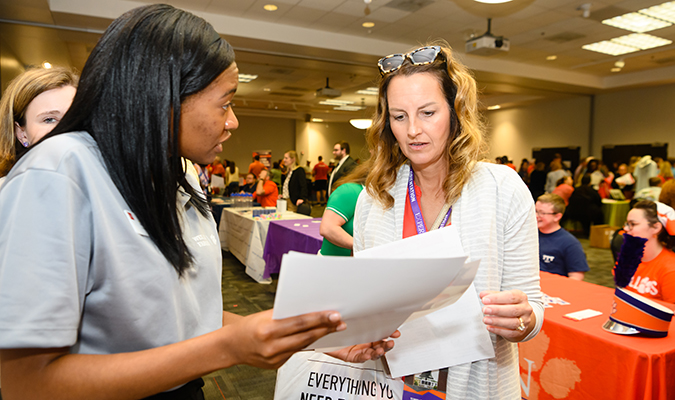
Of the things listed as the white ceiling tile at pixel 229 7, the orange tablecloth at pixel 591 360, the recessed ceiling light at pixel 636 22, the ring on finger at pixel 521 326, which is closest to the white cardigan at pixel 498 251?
the ring on finger at pixel 521 326

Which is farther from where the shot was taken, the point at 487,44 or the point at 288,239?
the point at 487,44

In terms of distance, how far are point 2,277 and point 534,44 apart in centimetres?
955

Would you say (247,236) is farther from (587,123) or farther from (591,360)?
(587,123)

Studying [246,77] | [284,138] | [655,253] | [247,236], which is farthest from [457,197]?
[284,138]

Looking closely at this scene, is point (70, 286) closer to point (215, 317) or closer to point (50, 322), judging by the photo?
point (50, 322)

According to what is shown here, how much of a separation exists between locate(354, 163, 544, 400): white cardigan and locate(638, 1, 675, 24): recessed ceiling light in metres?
7.33

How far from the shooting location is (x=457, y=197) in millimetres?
1134

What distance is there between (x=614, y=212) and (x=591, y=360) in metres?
7.73

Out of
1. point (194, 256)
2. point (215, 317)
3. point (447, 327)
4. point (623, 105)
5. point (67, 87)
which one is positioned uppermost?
point (623, 105)

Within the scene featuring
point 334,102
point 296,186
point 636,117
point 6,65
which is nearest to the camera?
point 6,65

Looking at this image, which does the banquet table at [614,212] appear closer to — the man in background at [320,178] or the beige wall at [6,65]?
the man in background at [320,178]

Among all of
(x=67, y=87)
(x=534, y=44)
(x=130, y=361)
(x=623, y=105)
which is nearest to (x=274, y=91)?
(x=534, y=44)

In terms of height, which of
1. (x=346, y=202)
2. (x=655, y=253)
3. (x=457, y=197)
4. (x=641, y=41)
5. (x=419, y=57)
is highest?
(x=641, y=41)

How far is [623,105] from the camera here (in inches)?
465
